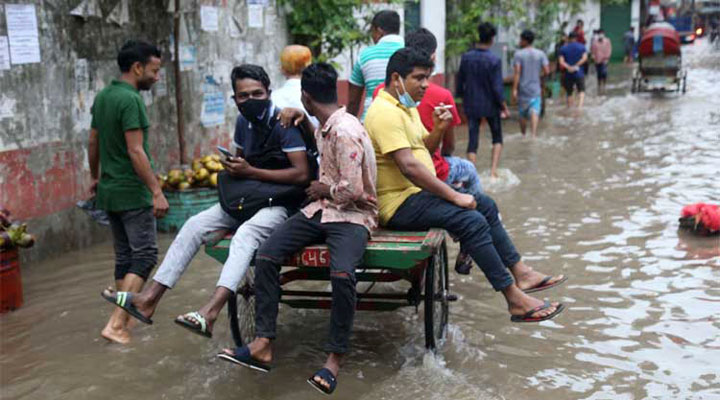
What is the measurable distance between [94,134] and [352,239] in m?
2.19

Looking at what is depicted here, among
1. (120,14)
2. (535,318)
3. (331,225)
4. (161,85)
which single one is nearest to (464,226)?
(535,318)

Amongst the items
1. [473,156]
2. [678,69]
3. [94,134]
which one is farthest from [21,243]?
[678,69]

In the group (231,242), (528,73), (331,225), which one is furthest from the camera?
(528,73)

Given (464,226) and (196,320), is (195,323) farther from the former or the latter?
(464,226)

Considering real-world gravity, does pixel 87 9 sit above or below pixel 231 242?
above

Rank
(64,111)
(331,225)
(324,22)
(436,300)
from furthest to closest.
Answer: (324,22), (64,111), (436,300), (331,225)

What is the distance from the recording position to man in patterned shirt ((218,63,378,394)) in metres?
4.30

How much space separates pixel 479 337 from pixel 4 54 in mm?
4667

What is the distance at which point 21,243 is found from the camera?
5.85 m

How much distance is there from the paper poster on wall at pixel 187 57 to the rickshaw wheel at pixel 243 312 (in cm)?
445

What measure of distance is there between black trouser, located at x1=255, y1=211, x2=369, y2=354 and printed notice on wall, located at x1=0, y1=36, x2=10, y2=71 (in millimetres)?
3618

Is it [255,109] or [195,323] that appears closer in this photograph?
[195,323]

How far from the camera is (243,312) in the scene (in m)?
5.30

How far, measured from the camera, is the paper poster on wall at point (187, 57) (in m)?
9.10
